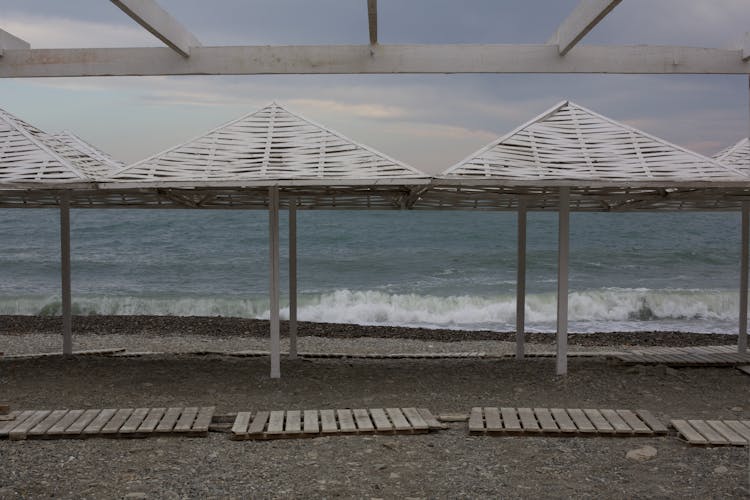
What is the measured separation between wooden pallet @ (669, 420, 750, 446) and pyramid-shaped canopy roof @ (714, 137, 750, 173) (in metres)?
3.52

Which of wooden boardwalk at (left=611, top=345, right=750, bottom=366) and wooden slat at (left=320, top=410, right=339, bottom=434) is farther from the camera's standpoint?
wooden boardwalk at (left=611, top=345, right=750, bottom=366)

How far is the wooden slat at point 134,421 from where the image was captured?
16.6 ft

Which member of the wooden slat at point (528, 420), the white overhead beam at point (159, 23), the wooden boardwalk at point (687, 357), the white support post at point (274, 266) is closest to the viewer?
the white overhead beam at point (159, 23)

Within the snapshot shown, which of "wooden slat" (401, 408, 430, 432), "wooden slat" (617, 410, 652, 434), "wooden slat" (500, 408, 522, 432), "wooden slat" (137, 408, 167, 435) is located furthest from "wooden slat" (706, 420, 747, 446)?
"wooden slat" (137, 408, 167, 435)

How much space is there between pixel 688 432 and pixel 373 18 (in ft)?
12.2

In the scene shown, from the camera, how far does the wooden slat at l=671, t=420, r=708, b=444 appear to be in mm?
4996

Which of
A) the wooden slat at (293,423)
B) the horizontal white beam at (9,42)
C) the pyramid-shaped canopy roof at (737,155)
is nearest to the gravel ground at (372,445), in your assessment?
the wooden slat at (293,423)

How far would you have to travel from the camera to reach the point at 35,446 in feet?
16.0

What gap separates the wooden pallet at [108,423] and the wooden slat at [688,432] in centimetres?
348

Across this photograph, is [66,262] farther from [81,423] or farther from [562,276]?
[562,276]

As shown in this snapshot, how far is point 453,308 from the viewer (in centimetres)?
2005

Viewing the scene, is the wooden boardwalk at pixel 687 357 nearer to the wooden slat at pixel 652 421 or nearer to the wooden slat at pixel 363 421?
the wooden slat at pixel 652 421

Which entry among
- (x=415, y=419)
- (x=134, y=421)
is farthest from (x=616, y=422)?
(x=134, y=421)

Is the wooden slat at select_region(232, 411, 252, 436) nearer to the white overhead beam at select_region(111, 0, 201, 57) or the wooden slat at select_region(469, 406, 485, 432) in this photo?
the wooden slat at select_region(469, 406, 485, 432)
